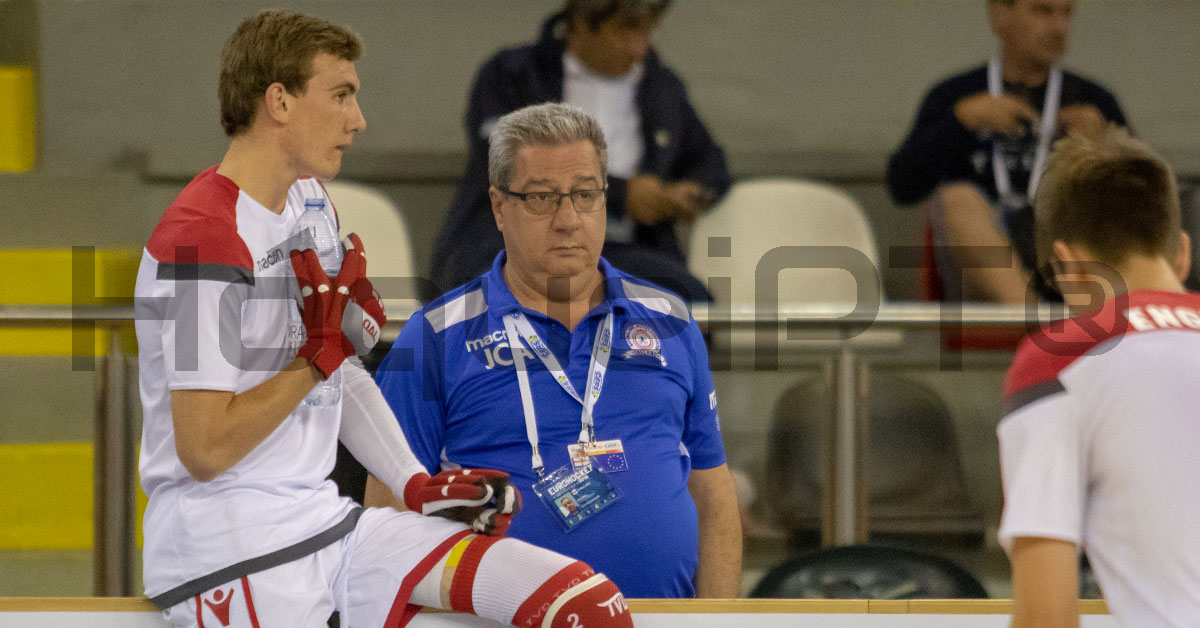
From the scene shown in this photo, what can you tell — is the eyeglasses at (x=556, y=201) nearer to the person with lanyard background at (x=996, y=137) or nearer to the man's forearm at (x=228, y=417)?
the man's forearm at (x=228, y=417)

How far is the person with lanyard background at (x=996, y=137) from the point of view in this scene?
3488mm

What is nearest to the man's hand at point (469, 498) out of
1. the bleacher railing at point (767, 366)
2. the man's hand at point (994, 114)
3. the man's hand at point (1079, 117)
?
the bleacher railing at point (767, 366)

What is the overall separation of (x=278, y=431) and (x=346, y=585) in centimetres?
26

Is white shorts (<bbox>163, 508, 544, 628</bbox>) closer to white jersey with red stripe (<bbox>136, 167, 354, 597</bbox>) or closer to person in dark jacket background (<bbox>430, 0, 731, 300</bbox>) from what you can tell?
white jersey with red stripe (<bbox>136, 167, 354, 597</bbox>)

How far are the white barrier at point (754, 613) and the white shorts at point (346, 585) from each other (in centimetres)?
23

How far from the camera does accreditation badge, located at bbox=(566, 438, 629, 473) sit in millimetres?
2240

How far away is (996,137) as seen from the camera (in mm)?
3566

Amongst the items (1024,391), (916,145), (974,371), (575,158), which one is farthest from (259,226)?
(916,145)

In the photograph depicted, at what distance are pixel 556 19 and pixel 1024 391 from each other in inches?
95.4

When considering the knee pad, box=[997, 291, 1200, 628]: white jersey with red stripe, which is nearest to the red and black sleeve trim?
box=[997, 291, 1200, 628]: white jersey with red stripe

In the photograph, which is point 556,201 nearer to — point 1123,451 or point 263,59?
point 263,59

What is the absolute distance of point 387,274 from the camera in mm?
3816

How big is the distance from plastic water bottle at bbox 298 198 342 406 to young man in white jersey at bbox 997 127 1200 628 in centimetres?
100

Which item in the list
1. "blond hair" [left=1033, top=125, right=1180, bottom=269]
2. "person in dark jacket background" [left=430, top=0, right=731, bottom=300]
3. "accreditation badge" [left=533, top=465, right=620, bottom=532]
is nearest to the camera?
"blond hair" [left=1033, top=125, right=1180, bottom=269]
